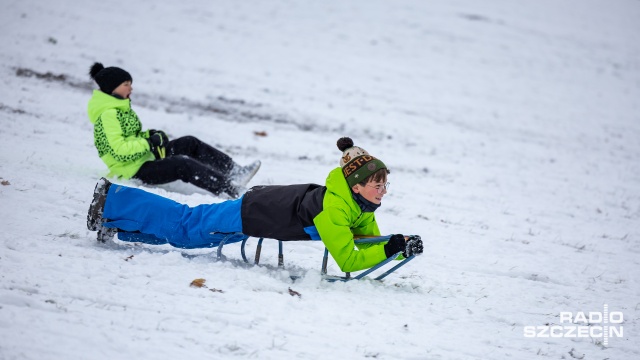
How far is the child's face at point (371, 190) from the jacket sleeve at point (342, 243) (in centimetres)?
22

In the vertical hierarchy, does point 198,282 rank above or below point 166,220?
below

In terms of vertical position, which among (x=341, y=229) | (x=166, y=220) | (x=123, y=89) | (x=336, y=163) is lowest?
(x=336, y=163)

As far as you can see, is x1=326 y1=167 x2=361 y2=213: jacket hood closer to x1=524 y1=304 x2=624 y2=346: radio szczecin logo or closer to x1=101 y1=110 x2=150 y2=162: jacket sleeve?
x1=524 y1=304 x2=624 y2=346: radio szczecin logo

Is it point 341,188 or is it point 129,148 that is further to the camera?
point 129,148

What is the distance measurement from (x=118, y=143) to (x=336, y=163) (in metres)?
4.20

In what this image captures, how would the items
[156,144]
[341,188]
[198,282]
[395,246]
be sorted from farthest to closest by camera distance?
1. [156,144]
2. [341,188]
3. [395,246]
4. [198,282]

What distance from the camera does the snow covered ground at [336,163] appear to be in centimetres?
428

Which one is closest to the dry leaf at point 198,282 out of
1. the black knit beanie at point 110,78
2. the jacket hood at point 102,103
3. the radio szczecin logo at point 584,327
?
the radio szczecin logo at point 584,327

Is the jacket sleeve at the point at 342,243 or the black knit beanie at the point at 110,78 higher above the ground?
the black knit beanie at the point at 110,78

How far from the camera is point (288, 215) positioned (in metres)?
5.07

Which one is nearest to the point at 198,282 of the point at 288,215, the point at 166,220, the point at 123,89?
the point at 166,220

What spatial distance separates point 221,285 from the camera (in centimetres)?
475

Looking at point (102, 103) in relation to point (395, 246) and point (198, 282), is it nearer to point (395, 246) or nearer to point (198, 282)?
point (198, 282)

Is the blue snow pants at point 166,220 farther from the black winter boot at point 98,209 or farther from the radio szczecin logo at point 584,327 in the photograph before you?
the radio szczecin logo at point 584,327
